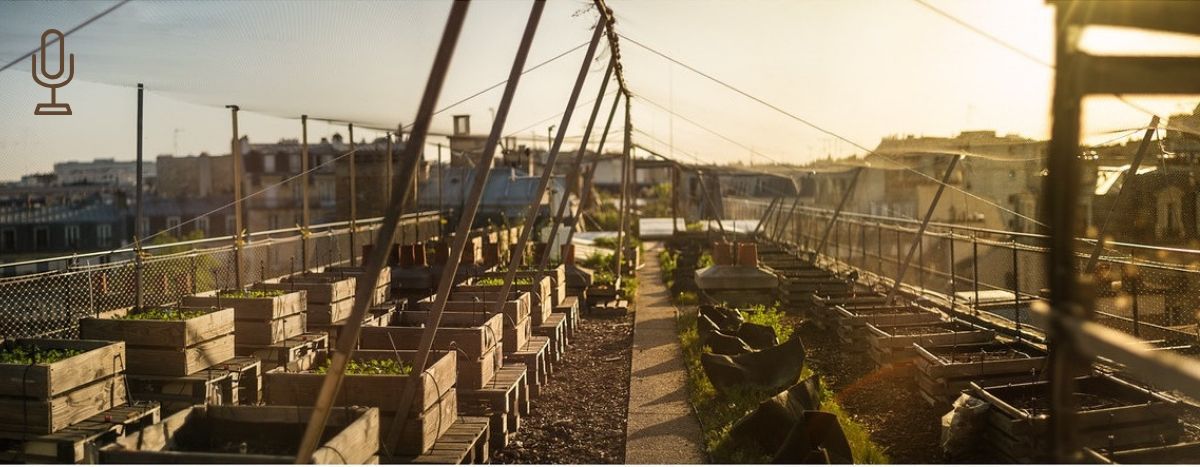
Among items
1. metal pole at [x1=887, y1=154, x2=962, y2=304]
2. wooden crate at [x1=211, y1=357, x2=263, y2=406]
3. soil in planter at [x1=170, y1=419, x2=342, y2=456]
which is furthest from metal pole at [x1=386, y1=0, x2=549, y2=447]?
metal pole at [x1=887, y1=154, x2=962, y2=304]

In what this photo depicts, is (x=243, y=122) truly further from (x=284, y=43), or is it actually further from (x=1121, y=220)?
(x=1121, y=220)

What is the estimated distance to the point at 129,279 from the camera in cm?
2016

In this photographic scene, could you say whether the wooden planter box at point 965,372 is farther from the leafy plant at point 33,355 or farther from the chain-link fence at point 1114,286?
the leafy plant at point 33,355

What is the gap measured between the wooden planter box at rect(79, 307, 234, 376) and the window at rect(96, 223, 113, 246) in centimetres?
5015

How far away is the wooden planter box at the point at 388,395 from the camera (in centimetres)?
614

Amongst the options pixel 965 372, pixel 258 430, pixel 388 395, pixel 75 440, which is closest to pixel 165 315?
pixel 75 440

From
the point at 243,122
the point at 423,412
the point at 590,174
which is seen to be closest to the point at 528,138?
the point at 590,174

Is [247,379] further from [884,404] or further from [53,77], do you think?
[884,404]

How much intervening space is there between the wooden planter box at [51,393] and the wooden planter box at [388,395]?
142 cm

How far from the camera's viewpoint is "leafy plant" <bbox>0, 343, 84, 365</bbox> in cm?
660

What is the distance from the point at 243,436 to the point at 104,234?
54664mm

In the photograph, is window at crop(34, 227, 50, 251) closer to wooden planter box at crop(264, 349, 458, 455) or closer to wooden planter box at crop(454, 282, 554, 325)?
wooden planter box at crop(454, 282, 554, 325)

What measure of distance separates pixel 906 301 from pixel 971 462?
7.73m

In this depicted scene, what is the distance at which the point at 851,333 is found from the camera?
1176 cm
